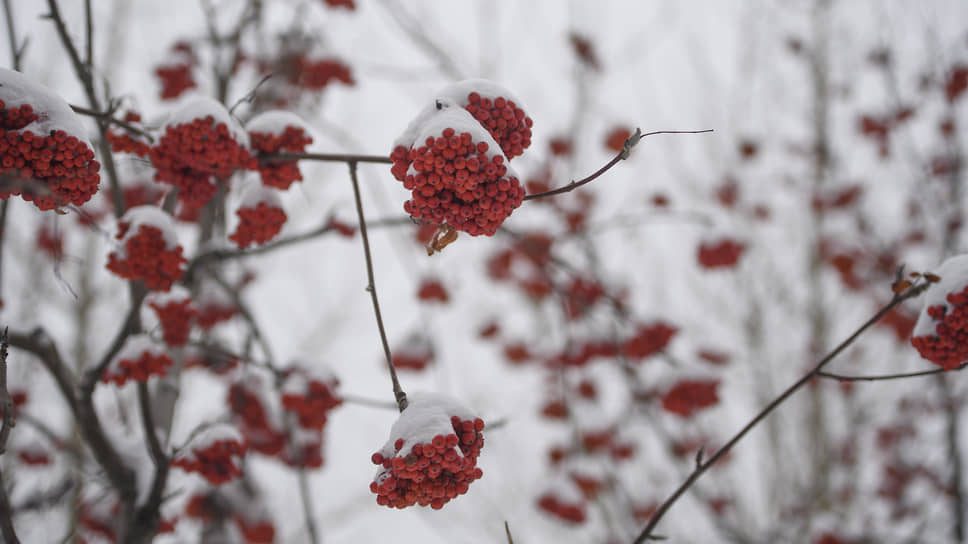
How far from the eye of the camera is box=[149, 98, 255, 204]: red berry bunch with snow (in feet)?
4.20

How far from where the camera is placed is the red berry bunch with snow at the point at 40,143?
40.9 inches

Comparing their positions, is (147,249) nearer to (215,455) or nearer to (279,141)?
(279,141)

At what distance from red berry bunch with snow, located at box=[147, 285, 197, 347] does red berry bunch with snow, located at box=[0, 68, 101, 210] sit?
79 centimetres

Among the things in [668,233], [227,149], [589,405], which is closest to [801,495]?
[589,405]

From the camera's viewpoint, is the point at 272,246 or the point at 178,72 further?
the point at 178,72

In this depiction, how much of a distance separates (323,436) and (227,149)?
204cm

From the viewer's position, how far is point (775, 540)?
424cm

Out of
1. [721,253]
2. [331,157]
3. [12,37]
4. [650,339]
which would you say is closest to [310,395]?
[331,157]

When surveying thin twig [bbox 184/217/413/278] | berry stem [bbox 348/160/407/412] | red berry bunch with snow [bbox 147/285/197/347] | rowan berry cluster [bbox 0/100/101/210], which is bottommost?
berry stem [bbox 348/160/407/412]

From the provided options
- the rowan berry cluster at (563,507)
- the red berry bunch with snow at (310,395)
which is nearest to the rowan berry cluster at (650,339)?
the rowan berry cluster at (563,507)

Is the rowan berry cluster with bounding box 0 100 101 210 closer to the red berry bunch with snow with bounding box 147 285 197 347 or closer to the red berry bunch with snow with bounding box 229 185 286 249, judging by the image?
the red berry bunch with snow with bounding box 229 185 286 249

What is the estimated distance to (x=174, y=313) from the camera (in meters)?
1.86

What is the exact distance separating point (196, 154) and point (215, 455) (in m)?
0.94

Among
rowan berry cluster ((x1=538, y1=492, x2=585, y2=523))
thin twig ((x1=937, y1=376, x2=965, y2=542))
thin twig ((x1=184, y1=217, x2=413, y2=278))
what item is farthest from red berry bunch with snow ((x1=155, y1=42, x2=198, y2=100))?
thin twig ((x1=937, y1=376, x2=965, y2=542))
